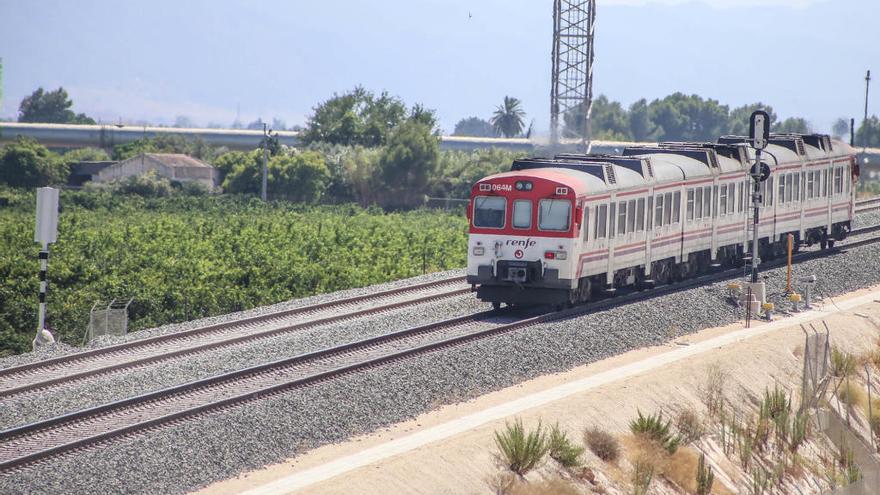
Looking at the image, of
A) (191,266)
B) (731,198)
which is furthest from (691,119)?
(191,266)

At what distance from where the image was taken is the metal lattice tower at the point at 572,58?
63219mm

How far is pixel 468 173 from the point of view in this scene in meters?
87.1

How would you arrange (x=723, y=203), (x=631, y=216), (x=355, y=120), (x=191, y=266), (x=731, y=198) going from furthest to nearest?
(x=355, y=120), (x=191, y=266), (x=731, y=198), (x=723, y=203), (x=631, y=216)

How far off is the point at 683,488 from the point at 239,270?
67.6ft

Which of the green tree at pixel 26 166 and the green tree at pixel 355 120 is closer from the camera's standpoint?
the green tree at pixel 26 166

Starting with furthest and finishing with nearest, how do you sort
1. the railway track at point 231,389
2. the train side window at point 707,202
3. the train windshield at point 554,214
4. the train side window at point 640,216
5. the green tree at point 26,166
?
the green tree at point 26,166, the train side window at point 707,202, the train side window at point 640,216, the train windshield at point 554,214, the railway track at point 231,389

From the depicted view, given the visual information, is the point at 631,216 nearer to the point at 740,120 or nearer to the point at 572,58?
the point at 572,58

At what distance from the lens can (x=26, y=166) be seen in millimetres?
89750

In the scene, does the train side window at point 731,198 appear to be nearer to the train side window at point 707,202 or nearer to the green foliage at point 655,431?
the train side window at point 707,202

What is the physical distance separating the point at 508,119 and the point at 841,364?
16240 cm

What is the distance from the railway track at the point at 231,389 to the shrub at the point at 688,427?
4.46 m

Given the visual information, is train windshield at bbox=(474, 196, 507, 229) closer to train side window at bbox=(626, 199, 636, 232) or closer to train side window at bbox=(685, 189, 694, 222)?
train side window at bbox=(626, 199, 636, 232)

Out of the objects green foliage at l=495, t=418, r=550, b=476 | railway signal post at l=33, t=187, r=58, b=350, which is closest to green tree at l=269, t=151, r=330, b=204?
railway signal post at l=33, t=187, r=58, b=350

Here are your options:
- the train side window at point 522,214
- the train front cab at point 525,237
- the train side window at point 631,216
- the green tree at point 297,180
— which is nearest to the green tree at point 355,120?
the green tree at point 297,180
